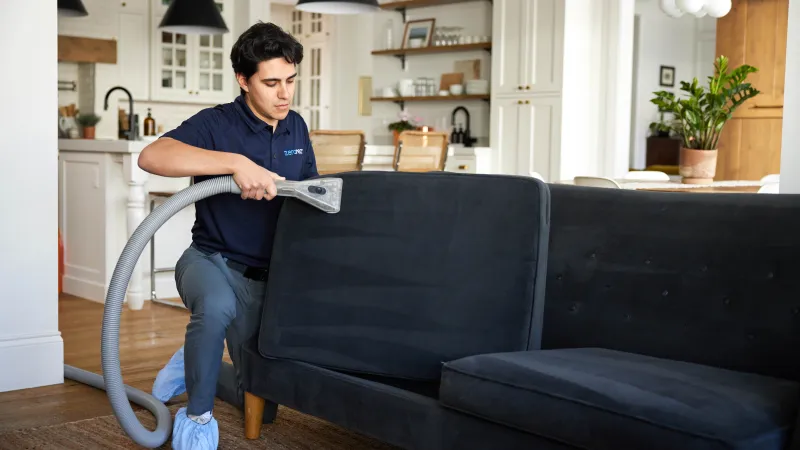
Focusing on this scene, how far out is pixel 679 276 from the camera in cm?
227

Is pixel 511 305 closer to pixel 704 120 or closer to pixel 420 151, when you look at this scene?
pixel 704 120

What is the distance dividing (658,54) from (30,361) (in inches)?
337

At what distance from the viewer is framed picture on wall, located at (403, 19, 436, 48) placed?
28.8ft

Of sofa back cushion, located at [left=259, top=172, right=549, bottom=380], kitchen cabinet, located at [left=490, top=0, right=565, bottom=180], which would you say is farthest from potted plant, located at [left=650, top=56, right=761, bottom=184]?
sofa back cushion, located at [left=259, top=172, right=549, bottom=380]

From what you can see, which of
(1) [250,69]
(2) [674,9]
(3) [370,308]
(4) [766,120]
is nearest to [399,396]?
(3) [370,308]

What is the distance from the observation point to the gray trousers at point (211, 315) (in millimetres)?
2484

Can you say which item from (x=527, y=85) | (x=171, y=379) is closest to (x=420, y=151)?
(x=527, y=85)

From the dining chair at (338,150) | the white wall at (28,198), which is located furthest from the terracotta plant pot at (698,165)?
the white wall at (28,198)

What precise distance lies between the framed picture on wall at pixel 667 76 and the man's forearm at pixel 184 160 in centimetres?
884

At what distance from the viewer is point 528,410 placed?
1953mm

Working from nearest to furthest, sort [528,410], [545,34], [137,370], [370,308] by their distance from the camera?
1. [528,410]
2. [370,308]
3. [137,370]
4. [545,34]

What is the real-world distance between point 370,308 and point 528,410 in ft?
2.01

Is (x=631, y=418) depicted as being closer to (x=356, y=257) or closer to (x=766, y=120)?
(x=356, y=257)

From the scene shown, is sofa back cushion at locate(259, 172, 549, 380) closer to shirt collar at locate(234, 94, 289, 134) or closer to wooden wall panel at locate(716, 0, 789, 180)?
shirt collar at locate(234, 94, 289, 134)
